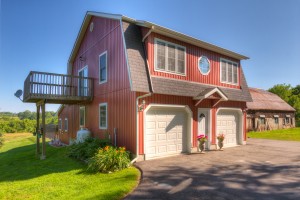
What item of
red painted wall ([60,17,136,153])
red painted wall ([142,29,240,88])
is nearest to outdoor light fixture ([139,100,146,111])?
red painted wall ([60,17,136,153])

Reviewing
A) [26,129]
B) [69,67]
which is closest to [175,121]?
[69,67]

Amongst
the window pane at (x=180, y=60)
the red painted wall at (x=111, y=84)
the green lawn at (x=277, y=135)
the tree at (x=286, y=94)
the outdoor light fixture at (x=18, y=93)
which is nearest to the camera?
the red painted wall at (x=111, y=84)

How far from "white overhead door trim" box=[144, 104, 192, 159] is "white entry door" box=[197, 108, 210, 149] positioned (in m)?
0.99

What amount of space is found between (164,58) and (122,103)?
301 cm

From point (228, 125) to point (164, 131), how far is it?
5572mm

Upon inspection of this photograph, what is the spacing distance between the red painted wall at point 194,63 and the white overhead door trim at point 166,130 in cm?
169

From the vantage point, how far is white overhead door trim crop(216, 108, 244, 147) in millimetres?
12906

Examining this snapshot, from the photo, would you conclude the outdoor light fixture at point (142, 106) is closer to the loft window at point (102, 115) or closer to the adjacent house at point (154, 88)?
the adjacent house at point (154, 88)

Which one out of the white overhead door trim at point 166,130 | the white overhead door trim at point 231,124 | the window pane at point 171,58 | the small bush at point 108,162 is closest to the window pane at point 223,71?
the white overhead door trim at point 231,124

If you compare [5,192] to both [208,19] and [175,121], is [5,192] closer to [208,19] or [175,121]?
[175,121]

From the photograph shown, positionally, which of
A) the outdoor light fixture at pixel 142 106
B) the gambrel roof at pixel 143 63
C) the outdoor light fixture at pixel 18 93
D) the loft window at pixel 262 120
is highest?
the gambrel roof at pixel 143 63

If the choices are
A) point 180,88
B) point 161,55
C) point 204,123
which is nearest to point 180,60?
point 161,55

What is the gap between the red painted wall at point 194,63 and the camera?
9547 millimetres

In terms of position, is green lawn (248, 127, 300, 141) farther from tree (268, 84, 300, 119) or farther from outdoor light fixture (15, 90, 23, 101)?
tree (268, 84, 300, 119)
